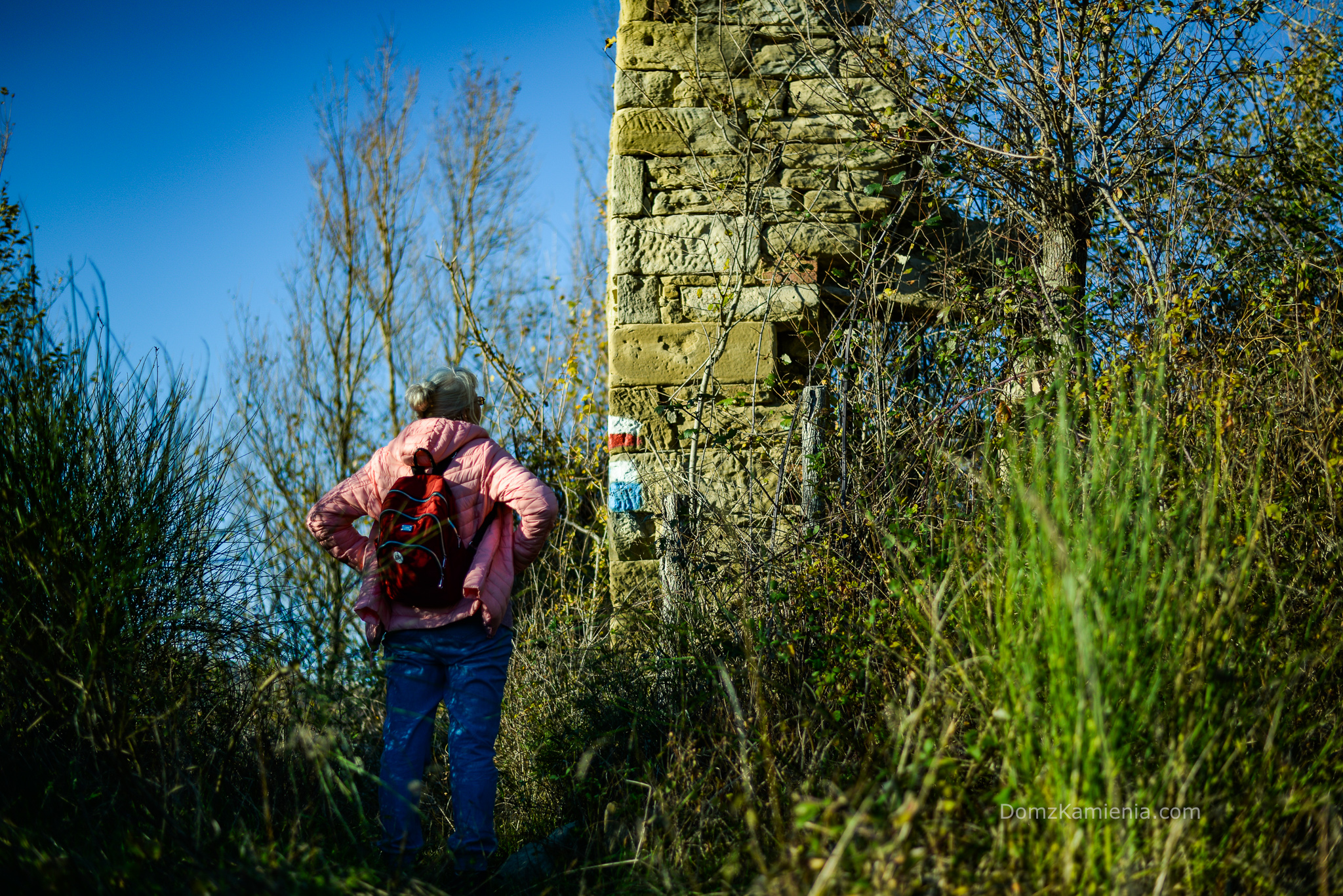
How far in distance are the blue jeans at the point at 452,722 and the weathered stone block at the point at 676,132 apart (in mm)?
2674

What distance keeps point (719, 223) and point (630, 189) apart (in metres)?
0.49

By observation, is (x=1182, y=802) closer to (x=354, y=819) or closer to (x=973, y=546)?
(x=973, y=546)

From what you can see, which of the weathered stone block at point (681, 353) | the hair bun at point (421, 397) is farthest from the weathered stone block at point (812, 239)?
the hair bun at point (421, 397)

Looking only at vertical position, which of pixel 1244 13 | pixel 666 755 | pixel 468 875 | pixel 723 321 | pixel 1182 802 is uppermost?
pixel 1244 13

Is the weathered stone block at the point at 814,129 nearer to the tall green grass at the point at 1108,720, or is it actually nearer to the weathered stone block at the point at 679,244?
the weathered stone block at the point at 679,244

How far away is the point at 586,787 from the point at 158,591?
159cm

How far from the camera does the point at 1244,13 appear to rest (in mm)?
3744

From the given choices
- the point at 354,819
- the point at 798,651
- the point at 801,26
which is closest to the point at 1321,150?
the point at 801,26

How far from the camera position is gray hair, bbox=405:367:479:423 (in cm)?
295

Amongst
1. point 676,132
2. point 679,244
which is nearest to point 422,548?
point 679,244

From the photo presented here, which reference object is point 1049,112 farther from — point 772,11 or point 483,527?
point 483,527

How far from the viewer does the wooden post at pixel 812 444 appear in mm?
3332

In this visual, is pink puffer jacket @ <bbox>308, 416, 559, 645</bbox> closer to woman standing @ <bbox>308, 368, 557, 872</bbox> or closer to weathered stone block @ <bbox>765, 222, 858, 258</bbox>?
woman standing @ <bbox>308, 368, 557, 872</bbox>

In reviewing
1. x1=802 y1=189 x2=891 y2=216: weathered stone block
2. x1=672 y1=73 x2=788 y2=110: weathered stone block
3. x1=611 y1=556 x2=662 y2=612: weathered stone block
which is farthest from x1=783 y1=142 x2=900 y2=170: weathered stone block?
x1=611 y1=556 x2=662 y2=612: weathered stone block
